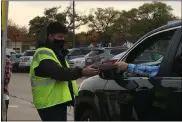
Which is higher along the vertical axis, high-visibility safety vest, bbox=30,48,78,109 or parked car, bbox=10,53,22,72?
high-visibility safety vest, bbox=30,48,78,109

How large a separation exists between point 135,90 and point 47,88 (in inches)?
37.0

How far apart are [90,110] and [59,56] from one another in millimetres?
1002

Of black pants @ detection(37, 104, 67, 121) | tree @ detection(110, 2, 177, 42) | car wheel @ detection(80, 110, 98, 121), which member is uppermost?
tree @ detection(110, 2, 177, 42)

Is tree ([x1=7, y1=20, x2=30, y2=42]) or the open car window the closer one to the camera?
the open car window

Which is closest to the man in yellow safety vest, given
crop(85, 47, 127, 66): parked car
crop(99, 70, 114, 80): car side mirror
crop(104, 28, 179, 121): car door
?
crop(99, 70, 114, 80): car side mirror

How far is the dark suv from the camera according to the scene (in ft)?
11.3

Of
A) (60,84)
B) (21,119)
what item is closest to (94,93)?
(60,84)

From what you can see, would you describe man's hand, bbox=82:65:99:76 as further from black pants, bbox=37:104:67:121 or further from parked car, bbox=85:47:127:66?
parked car, bbox=85:47:127:66

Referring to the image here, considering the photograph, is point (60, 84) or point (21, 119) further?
point (21, 119)

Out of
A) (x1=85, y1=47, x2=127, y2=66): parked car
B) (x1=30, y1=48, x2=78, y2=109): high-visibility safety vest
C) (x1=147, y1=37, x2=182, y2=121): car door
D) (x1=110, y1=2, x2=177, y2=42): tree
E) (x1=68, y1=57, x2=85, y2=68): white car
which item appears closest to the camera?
(x1=147, y1=37, x2=182, y2=121): car door

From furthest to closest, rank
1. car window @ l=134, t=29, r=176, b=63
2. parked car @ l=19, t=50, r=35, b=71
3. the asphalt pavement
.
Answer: parked car @ l=19, t=50, r=35, b=71 → the asphalt pavement → car window @ l=134, t=29, r=176, b=63

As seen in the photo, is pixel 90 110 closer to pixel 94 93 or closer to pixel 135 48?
pixel 94 93

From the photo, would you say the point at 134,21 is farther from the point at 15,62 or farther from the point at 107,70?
the point at 107,70

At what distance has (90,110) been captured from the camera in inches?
195
